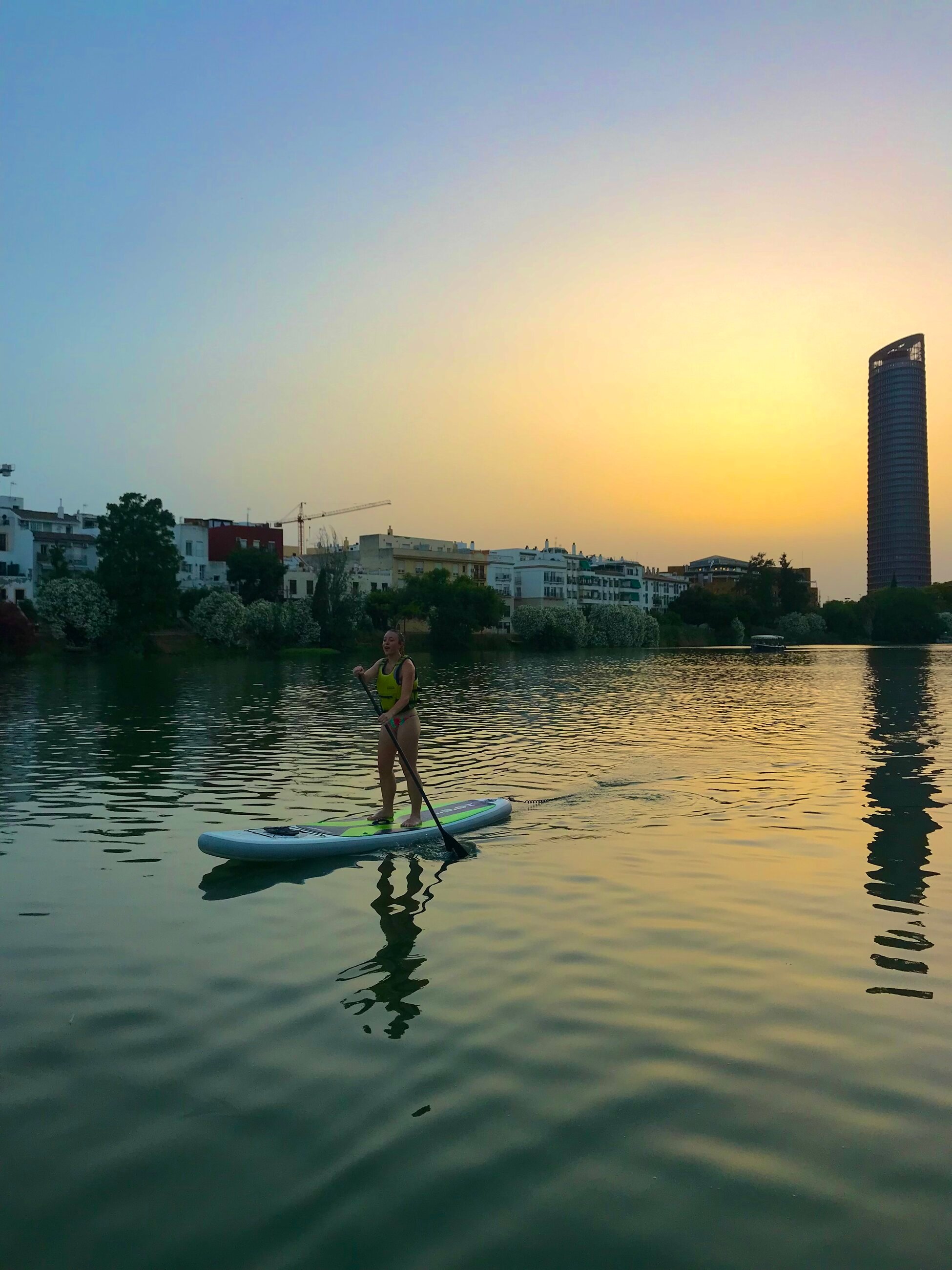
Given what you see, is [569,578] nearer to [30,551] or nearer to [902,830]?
[30,551]

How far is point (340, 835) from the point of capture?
496 inches

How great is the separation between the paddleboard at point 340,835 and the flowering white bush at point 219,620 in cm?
7021

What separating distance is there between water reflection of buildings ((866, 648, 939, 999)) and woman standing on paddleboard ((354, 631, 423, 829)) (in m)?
5.93

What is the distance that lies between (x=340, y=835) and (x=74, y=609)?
214 ft

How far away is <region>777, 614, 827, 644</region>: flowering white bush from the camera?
152m

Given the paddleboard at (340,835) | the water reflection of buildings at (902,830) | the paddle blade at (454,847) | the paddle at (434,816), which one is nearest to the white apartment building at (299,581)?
the water reflection of buildings at (902,830)

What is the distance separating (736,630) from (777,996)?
139466 mm

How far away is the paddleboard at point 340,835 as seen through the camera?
38.6ft

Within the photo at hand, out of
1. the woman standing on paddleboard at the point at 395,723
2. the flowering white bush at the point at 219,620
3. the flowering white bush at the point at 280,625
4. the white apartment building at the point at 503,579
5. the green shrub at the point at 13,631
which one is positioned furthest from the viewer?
the white apartment building at the point at 503,579

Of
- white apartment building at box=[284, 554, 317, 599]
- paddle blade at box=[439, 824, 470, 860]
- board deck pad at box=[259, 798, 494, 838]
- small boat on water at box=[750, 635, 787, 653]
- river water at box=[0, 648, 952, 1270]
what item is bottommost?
river water at box=[0, 648, 952, 1270]

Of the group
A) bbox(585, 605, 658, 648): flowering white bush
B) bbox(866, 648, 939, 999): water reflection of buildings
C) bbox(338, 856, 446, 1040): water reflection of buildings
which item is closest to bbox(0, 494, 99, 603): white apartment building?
bbox(585, 605, 658, 648): flowering white bush

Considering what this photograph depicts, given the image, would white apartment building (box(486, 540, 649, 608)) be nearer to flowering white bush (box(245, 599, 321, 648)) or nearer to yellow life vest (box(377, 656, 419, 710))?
→ flowering white bush (box(245, 599, 321, 648))

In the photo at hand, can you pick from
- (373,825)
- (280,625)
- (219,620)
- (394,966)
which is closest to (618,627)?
(280,625)

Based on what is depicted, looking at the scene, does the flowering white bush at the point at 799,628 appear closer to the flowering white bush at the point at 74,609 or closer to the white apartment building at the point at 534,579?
the white apartment building at the point at 534,579
